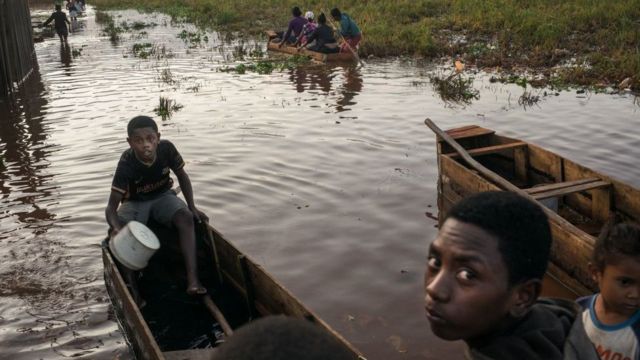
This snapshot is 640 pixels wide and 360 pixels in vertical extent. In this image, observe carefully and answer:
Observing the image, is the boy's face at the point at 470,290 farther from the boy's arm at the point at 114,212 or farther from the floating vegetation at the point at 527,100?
the floating vegetation at the point at 527,100

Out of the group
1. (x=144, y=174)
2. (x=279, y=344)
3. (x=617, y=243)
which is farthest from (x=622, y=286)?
(x=144, y=174)

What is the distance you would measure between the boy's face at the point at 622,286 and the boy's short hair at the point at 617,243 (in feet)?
0.09

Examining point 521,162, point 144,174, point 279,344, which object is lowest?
point 521,162

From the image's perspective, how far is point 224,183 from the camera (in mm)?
8039

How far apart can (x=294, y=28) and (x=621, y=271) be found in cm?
1619

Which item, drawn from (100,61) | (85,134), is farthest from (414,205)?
(100,61)

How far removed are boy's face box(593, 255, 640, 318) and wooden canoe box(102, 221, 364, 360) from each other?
1.71 meters

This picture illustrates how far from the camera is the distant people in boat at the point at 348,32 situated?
16.4m

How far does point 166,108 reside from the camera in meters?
11.5

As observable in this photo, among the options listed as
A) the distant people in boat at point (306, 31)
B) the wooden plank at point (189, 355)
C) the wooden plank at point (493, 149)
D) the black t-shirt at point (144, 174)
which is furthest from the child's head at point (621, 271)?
the distant people in boat at point (306, 31)

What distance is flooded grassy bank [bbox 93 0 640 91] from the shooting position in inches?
530

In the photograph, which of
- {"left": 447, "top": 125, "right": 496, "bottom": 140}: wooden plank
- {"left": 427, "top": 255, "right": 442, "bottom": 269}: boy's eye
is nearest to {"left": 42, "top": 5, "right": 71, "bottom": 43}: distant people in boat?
{"left": 447, "top": 125, "right": 496, "bottom": 140}: wooden plank

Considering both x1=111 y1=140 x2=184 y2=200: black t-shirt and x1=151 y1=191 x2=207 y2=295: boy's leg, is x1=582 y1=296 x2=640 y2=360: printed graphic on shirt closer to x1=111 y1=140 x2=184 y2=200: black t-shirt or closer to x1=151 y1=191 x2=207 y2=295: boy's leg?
x1=151 y1=191 x2=207 y2=295: boy's leg

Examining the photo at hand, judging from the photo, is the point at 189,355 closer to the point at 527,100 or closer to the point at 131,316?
the point at 131,316
